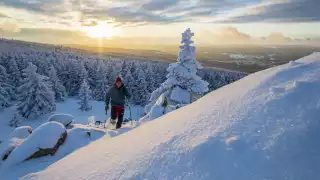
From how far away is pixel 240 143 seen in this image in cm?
252

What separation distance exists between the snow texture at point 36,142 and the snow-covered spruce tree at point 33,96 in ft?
71.0

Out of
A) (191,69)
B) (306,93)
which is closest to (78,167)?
(306,93)

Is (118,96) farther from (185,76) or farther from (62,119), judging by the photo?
(185,76)

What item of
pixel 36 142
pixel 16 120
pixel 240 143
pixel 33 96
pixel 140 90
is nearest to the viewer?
pixel 240 143

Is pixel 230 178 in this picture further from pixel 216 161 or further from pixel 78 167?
pixel 78 167

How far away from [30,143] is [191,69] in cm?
1451

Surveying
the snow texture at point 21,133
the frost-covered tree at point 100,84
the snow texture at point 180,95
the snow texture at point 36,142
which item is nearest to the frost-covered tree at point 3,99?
the frost-covered tree at point 100,84

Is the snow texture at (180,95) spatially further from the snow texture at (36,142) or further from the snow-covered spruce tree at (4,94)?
the snow-covered spruce tree at (4,94)

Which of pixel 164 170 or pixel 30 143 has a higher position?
pixel 164 170

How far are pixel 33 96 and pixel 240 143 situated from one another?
29521 millimetres

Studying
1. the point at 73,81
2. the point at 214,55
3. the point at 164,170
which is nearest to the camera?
the point at 164,170

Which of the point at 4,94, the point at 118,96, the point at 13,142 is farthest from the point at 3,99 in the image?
the point at 118,96

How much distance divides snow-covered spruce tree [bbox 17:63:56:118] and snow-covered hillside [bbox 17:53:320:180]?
1033 inches

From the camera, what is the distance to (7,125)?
2488cm
